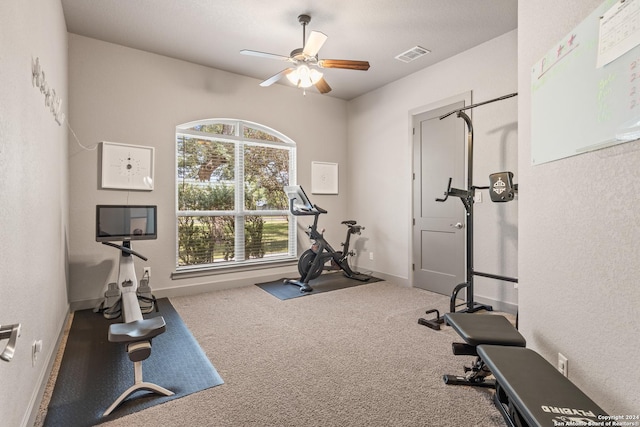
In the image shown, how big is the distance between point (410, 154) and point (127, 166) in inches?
149

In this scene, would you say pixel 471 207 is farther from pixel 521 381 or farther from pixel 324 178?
pixel 324 178

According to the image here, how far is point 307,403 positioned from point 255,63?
4.04 m

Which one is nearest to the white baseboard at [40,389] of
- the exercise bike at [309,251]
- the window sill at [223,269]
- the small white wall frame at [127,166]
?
the window sill at [223,269]

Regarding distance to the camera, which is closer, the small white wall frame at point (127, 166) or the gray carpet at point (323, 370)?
the gray carpet at point (323, 370)

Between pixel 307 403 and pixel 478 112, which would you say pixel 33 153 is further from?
pixel 478 112

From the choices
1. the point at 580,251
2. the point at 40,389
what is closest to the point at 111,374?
the point at 40,389

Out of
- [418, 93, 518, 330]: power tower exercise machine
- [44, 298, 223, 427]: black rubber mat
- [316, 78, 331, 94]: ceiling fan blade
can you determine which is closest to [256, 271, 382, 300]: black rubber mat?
[44, 298, 223, 427]: black rubber mat

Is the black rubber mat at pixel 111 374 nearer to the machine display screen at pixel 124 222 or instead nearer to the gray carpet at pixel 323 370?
the gray carpet at pixel 323 370

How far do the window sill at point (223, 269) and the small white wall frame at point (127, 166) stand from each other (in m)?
1.18

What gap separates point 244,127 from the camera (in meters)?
4.75

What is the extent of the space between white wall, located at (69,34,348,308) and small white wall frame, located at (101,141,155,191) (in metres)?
0.08

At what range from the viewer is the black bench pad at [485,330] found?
68.3 inches

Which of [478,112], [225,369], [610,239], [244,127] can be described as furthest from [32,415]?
[478,112]

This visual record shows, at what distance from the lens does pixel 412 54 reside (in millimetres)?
4008
